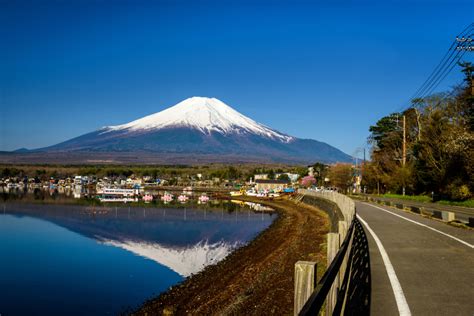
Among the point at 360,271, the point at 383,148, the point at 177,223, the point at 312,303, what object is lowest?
the point at 177,223

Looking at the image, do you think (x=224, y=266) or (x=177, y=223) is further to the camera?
(x=177, y=223)

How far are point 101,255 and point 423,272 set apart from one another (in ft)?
86.4

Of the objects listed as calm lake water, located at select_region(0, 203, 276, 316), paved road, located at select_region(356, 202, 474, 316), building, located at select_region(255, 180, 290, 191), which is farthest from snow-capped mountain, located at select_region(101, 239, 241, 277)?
building, located at select_region(255, 180, 290, 191)

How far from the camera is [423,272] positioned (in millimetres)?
10898

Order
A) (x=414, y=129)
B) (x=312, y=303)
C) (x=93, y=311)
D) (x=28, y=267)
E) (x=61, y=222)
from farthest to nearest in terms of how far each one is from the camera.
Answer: (x=414, y=129), (x=61, y=222), (x=28, y=267), (x=93, y=311), (x=312, y=303)

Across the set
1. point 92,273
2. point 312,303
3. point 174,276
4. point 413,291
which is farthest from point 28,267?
point 312,303

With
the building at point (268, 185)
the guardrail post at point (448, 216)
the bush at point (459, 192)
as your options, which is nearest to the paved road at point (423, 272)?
the guardrail post at point (448, 216)

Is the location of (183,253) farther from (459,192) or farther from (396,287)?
(396,287)

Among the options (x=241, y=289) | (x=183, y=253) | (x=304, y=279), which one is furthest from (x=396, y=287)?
(x=183, y=253)

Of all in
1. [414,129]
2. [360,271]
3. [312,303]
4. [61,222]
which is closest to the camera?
[312,303]

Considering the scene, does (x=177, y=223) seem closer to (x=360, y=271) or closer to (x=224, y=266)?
(x=224, y=266)

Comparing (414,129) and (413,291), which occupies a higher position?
(414,129)

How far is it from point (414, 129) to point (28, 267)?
5626cm

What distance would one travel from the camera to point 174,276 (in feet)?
83.5
